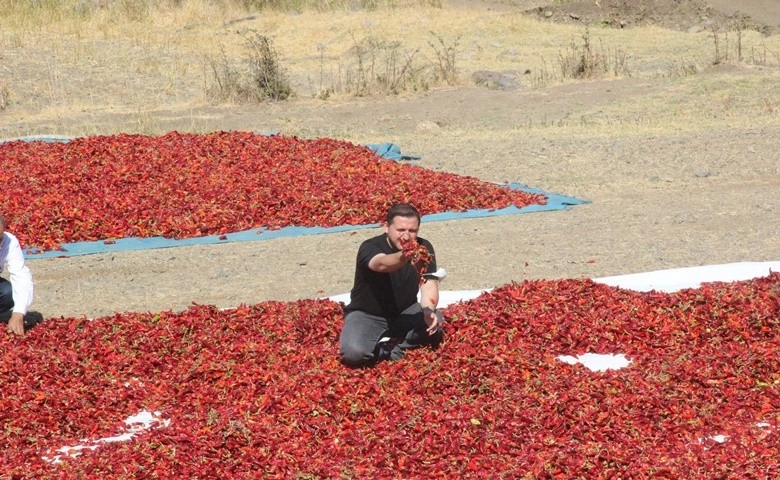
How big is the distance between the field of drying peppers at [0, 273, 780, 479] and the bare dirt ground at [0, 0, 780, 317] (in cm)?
145

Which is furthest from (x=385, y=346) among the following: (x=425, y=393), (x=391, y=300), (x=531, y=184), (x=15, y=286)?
(x=531, y=184)

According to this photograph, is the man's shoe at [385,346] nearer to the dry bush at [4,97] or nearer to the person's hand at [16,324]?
the person's hand at [16,324]

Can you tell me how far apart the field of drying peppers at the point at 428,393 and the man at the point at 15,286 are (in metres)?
0.13

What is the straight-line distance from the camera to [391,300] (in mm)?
6309

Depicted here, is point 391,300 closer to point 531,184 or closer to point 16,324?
point 16,324

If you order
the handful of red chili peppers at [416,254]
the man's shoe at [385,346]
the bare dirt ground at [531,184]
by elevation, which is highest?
the handful of red chili peppers at [416,254]

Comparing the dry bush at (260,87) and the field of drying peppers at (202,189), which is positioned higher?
the field of drying peppers at (202,189)

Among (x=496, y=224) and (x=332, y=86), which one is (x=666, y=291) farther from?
(x=332, y=86)

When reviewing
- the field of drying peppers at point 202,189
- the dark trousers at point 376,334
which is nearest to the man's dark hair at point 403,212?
the dark trousers at point 376,334

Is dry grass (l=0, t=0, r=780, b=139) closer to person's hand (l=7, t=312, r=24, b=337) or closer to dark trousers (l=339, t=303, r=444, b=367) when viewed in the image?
person's hand (l=7, t=312, r=24, b=337)

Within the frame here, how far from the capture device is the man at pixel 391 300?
229 inches

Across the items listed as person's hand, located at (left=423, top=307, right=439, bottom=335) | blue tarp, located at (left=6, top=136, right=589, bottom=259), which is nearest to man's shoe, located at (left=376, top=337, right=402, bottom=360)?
person's hand, located at (left=423, top=307, right=439, bottom=335)

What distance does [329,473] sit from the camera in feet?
15.4

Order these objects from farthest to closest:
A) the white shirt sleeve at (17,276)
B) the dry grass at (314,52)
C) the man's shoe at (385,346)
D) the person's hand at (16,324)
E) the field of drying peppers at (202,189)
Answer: the dry grass at (314,52) → the field of drying peppers at (202,189) → the white shirt sleeve at (17,276) → the person's hand at (16,324) → the man's shoe at (385,346)
